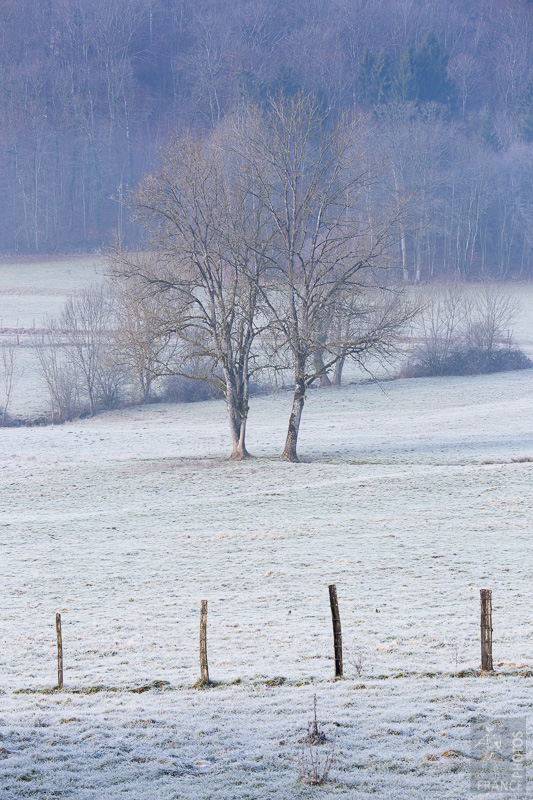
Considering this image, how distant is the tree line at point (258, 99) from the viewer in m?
89.2

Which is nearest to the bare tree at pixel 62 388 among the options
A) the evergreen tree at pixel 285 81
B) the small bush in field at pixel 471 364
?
the small bush in field at pixel 471 364

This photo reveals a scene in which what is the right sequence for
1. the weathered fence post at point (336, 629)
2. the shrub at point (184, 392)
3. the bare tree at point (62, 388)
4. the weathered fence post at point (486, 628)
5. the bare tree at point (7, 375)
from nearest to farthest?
the weathered fence post at point (486, 628) < the weathered fence post at point (336, 629) < the bare tree at point (62, 388) < the bare tree at point (7, 375) < the shrub at point (184, 392)

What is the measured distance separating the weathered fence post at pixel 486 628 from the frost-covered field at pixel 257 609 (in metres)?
0.31

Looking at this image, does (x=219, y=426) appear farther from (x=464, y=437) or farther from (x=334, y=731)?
(x=334, y=731)

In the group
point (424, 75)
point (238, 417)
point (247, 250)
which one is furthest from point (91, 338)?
point (424, 75)

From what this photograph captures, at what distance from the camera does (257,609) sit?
1455 cm

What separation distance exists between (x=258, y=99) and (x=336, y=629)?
88.3 meters

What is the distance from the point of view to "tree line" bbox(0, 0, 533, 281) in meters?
89.2

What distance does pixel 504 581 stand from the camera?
1529 centimetres

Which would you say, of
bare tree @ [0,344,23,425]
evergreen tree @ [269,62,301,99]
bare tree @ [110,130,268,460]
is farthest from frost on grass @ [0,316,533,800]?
evergreen tree @ [269,62,301,99]

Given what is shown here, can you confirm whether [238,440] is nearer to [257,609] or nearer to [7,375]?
[257,609]

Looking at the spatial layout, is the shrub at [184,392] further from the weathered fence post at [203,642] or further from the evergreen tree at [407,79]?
the evergreen tree at [407,79]

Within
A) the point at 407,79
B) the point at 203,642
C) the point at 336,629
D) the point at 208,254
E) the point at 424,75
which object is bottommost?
the point at 203,642

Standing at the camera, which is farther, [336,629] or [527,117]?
[527,117]
